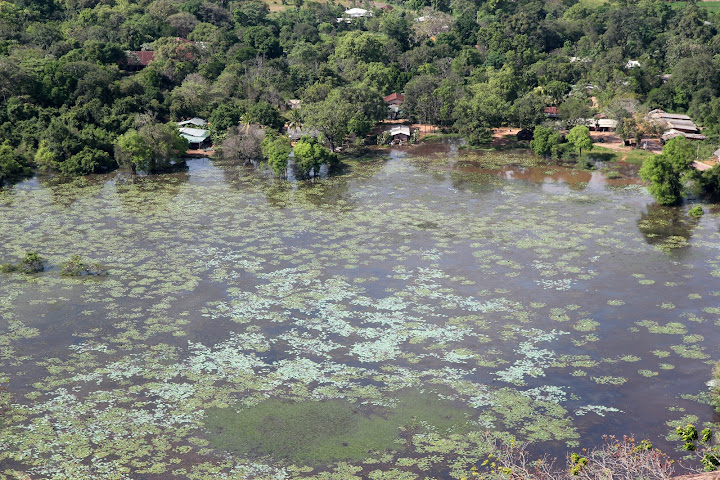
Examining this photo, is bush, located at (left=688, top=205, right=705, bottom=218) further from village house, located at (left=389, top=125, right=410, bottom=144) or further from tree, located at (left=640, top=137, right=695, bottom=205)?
village house, located at (left=389, top=125, right=410, bottom=144)

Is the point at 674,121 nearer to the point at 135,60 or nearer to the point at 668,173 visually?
the point at 668,173

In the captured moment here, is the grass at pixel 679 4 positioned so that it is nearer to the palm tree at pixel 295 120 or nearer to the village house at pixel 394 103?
the village house at pixel 394 103

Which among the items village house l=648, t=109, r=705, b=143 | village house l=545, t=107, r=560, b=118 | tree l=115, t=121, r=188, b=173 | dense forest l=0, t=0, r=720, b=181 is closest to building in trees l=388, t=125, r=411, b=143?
dense forest l=0, t=0, r=720, b=181

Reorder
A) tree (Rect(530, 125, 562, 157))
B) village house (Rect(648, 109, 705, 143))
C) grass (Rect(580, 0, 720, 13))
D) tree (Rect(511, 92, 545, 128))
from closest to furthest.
→ tree (Rect(530, 125, 562, 157)) → village house (Rect(648, 109, 705, 143)) → tree (Rect(511, 92, 545, 128)) → grass (Rect(580, 0, 720, 13))

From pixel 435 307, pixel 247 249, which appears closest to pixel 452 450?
pixel 435 307

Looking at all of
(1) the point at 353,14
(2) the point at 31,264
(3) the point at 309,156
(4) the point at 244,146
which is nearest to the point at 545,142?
(3) the point at 309,156

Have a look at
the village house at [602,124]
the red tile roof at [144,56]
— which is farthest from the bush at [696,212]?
the red tile roof at [144,56]
